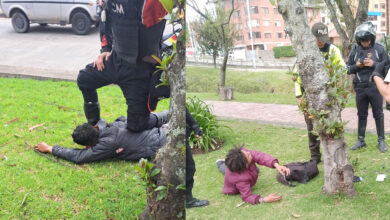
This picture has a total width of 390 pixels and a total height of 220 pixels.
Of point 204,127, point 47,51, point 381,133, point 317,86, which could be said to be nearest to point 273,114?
point 204,127

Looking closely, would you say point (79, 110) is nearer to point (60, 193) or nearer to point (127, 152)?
point (127, 152)

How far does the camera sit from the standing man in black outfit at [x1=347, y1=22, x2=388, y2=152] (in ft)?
15.8

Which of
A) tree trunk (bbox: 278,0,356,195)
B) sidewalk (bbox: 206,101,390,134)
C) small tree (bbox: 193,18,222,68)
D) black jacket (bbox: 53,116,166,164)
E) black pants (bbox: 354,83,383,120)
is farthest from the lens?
small tree (bbox: 193,18,222,68)

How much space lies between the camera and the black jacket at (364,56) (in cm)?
481

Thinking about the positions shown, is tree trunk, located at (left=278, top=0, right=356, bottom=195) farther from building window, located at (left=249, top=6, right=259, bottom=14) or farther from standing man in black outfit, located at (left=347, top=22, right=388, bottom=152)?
building window, located at (left=249, top=6, right=259, bottom=14)

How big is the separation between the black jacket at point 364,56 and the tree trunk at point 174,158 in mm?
2847

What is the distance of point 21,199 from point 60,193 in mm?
350

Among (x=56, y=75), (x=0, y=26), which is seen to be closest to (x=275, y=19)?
(x=0, y=26)

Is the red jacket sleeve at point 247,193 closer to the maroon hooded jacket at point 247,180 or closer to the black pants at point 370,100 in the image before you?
the maroon hooded jacket at point 247,180

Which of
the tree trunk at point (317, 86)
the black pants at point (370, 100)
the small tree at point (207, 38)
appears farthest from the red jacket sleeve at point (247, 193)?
the small tree at point (207, 38)

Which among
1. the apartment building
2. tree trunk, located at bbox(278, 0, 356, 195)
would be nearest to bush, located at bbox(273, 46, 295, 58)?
the apartment building

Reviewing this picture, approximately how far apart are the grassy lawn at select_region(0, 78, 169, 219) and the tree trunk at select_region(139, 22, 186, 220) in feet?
0.75

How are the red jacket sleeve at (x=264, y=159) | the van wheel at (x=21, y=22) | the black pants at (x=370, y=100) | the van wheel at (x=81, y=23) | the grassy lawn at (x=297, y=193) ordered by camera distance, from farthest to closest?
the van wheel at (x=21, y=22)
the van wheel at (x=81, y=23)
the black pants at (x=370, y=100)
the red jacket sleeve at (x=264, y=159)
the grassy lawn at (x=297, y=193)

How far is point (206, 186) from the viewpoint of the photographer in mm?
4645
